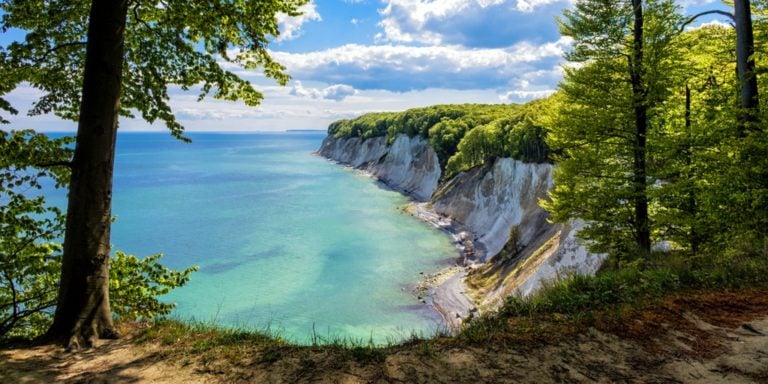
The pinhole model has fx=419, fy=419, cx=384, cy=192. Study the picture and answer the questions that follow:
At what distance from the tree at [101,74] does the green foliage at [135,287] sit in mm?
2285

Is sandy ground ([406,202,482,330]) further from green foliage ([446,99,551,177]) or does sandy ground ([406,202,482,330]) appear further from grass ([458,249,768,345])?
grass ([458,249,768,345])

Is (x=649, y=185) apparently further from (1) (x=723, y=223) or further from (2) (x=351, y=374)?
(2) (x=351, y=374)

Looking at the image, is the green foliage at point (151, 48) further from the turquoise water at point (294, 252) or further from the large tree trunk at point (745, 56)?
the large tree trunk at point (745, 56)

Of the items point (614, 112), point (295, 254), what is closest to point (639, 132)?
point (614, 112)

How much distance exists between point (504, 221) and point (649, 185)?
38.4 m

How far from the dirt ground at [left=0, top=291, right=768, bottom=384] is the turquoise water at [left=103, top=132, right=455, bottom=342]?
5.25 feet

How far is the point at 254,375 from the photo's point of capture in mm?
6121

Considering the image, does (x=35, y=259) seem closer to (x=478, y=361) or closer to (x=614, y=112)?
(x=478, y=361)

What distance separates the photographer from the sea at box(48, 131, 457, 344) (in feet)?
115

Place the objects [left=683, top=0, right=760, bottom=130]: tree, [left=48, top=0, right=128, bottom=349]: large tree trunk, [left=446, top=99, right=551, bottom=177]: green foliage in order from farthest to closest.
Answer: [left=446, top=99, right=551, bottom=177]: green foliage < [left=683, top=0, right=760, bottom=130]: tree < [left=48, top=0, right=128, bottom=349]: large tree trunk

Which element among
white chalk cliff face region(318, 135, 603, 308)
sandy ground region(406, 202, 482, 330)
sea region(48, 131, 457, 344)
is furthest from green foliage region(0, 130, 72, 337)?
sandy ground region(406, 202, 482, 330)

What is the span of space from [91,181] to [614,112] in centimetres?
1727

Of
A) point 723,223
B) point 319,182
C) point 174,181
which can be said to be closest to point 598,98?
point 723,223

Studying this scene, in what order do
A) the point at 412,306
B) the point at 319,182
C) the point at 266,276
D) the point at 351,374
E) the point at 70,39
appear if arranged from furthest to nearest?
the point at 319,182 < the point at 266,276 < the point at 412,306 < the point at 70,39 < the point at 351,374
